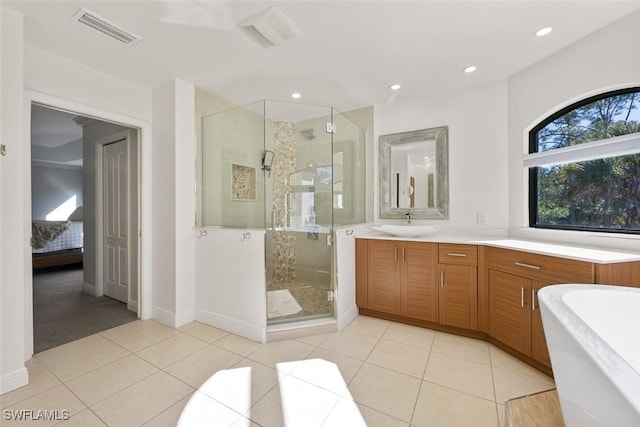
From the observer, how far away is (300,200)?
9.60 ft

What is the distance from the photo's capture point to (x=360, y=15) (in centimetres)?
171

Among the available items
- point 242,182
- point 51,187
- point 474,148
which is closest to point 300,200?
point 242,182

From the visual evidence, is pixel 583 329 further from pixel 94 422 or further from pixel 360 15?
pixel 94 422

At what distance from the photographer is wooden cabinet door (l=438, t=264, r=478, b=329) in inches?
89.1

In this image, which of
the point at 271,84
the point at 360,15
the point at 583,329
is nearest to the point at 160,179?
the point at 271,84

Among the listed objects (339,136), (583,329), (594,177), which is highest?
(339,136)

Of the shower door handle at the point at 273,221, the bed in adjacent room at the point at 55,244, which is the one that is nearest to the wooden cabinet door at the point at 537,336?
the shower door handle at the point at 273,221

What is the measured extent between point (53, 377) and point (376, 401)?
7.27ft

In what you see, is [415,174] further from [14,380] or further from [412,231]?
[14,380]

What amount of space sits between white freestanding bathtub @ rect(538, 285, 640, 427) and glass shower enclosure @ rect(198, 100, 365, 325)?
184 centimetres

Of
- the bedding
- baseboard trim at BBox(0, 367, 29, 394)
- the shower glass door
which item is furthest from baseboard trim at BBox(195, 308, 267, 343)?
the bedding

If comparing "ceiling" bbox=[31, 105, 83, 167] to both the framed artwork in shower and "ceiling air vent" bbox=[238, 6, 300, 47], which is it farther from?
"ceiling air vent" bbox=[238, 6, 300, 47]

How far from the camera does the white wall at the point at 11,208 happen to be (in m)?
1.62

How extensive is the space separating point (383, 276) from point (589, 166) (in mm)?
1964
